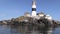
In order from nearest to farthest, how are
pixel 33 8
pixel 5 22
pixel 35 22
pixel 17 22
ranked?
1. pixel 33 8
2. pixel 35 22
3. pixel 17 22
4. pixel 5 22

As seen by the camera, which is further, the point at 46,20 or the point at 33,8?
the point at 46,20

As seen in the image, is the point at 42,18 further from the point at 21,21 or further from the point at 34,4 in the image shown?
the point at 21,21

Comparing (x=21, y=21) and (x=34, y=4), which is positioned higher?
(x=34, y=4)

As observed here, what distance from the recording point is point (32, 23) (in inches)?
3204

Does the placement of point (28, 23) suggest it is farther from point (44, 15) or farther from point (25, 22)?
point (44, 15)

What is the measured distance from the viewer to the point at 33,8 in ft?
251

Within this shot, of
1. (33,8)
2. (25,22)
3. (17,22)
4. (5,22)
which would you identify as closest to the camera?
(33,8)

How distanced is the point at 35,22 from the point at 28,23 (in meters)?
4.83

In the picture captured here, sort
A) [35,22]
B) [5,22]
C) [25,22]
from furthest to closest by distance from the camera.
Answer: [5,22] → [25,22] → [35,22]

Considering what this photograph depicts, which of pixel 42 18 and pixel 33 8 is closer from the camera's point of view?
pixel 33 8

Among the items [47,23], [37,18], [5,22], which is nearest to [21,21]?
[37,18]

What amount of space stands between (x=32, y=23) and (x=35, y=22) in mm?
1178

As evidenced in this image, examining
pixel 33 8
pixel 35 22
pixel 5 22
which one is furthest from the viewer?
pixel 5 22

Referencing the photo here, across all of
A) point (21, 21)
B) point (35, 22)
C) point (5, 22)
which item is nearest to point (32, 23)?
point (35, 22)
